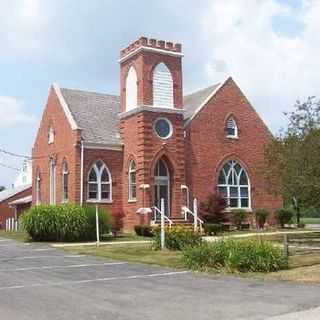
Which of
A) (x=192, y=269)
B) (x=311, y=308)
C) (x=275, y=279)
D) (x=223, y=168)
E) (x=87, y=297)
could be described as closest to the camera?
(x=311, y=308)

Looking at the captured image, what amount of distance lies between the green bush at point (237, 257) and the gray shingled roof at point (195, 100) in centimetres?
2255

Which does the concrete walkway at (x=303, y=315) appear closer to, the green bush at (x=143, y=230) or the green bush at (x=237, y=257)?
the green bush at (x=237, y=257)

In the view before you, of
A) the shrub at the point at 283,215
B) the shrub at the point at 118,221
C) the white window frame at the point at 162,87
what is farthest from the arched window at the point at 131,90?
the shrub at the point at 283,215

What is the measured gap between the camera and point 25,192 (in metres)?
63.9

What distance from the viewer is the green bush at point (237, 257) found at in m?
16.5

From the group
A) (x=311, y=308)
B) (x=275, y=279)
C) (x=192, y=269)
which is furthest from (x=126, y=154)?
(x=311, y=308)

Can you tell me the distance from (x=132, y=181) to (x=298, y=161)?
1558 centimetres

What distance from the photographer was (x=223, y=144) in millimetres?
40344

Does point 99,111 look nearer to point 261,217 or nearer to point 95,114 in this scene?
point 95,114

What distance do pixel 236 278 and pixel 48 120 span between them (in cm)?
3036

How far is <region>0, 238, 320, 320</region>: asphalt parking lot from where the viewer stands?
1033cm

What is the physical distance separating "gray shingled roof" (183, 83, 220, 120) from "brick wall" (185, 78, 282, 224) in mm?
696

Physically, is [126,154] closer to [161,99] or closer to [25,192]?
[161,99]

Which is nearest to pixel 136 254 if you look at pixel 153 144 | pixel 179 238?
pixel 179 238
